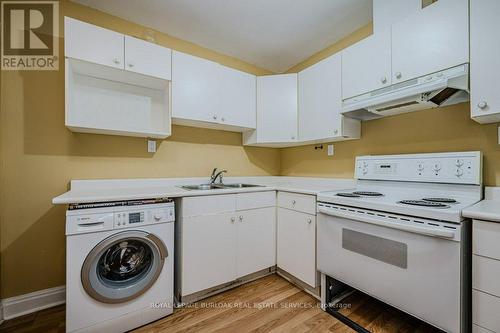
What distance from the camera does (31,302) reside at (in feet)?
5.38

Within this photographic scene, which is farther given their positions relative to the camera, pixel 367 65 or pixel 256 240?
pixel 256 240

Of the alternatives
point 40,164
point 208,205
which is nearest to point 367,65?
point 208,205

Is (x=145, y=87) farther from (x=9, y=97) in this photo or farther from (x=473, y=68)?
(x=473, y=68)

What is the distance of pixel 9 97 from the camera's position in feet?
5.27

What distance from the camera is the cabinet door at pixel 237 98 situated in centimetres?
224

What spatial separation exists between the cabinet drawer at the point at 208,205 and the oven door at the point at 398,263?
77cm

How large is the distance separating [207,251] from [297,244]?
2.62 feet

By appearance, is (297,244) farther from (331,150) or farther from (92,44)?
(92,44)

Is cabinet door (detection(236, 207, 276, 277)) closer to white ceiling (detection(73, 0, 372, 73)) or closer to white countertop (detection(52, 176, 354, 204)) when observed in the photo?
white countertop (detection(52, 176, 354, 204))

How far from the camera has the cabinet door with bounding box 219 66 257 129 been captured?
2236 millimetres

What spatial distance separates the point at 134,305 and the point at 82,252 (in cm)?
51

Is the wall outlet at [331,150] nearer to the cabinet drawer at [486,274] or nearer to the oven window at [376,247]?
the oven window at [376,247]

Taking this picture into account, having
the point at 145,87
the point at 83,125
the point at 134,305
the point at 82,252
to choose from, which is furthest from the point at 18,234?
the point at 145,87

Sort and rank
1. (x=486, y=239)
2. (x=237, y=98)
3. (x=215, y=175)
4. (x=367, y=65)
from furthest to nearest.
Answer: (x=215, y=175), (x=237, y=98), (x=367, y=65), (x=486, y=239)
